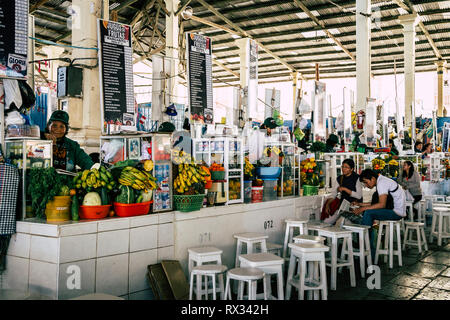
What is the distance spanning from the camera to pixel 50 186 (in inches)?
117

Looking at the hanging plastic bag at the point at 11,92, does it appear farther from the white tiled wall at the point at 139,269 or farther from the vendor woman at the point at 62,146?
the white tiled wall at the point at 139,269

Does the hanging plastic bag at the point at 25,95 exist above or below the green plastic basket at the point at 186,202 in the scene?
above

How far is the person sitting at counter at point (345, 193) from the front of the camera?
221 inches

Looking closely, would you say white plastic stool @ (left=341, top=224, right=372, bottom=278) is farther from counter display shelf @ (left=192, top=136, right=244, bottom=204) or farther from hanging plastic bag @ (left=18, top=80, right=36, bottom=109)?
hanging plastic bag @ (left=18, top=80, right=36, bottom=109)

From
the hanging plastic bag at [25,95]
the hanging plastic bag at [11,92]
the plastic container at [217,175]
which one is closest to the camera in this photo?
the hanging plastic bag at [11,92]

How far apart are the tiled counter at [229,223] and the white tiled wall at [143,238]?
0.26m

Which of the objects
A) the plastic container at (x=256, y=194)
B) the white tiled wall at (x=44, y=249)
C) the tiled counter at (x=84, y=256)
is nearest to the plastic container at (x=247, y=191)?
the plastic container at (x=256, y=194)

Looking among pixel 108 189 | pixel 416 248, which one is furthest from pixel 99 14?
pixel 416 248

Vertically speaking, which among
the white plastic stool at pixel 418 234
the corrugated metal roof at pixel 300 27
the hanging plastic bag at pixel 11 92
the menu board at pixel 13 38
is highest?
the corrugated metal roof at pixel 300 27

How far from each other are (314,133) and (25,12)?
5.89m

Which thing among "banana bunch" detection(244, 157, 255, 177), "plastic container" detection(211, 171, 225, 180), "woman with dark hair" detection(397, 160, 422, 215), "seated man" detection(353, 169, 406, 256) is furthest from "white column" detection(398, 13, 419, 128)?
"plastic container" detection(211, 171, 225, 180)

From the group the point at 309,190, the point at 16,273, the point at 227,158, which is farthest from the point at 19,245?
the point at 309,190

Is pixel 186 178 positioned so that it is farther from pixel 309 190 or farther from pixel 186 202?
pixel 309 190

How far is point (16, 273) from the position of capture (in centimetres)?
304
